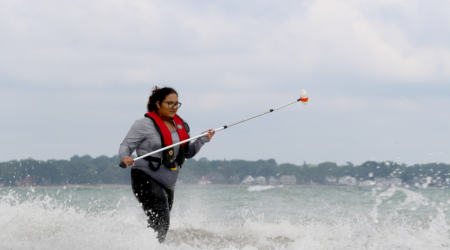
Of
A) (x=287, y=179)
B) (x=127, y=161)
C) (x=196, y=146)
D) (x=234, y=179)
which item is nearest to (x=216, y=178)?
(x=234, y=179)

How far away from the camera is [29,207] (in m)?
6.48

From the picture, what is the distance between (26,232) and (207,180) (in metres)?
36.4

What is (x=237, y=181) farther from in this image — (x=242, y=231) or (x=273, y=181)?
(x=242, y=231)

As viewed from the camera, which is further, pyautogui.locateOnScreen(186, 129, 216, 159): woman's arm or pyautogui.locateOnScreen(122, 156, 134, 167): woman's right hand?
pyautogui.locateOnScreen(186, 129, 216, 159): woman's arm

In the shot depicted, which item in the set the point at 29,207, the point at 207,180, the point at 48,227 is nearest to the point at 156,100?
the point at 48,227

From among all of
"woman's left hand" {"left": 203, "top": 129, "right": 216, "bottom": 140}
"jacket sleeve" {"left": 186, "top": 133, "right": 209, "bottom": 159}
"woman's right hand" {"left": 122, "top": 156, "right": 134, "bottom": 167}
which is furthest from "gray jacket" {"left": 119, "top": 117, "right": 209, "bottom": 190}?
"woman's left hand" {"left": 203, "top": 129, "right": 216, "bottom": 140}

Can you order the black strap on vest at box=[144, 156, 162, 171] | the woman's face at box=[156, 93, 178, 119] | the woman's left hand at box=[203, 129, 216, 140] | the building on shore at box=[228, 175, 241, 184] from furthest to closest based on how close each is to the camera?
1. the building on shore at box=[228, 175, 241, 184]
2. the woman's left hand at box=[203, 129, 216, 140]
3. the woman's face at box=[156, 93, 178, 119]
4. the black strap on vest at box=[144, 156, 162, 171]

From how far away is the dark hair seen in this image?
14.9ft

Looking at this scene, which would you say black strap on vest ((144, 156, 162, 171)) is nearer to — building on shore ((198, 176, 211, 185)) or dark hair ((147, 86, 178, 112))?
dark hair ((147, 86, 178, 112))

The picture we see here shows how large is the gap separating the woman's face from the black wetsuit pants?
588 mm

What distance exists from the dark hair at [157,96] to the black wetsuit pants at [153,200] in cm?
66

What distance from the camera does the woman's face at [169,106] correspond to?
14.8ft

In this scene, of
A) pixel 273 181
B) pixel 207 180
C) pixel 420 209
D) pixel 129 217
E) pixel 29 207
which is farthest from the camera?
pixel 207 180

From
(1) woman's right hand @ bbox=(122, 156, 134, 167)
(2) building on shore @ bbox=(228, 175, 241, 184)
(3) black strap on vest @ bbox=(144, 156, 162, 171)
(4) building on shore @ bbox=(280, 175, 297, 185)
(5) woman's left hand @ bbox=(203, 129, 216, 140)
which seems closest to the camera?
(1) woman's right hand @ bbox=(122, 156, 134, 167)
